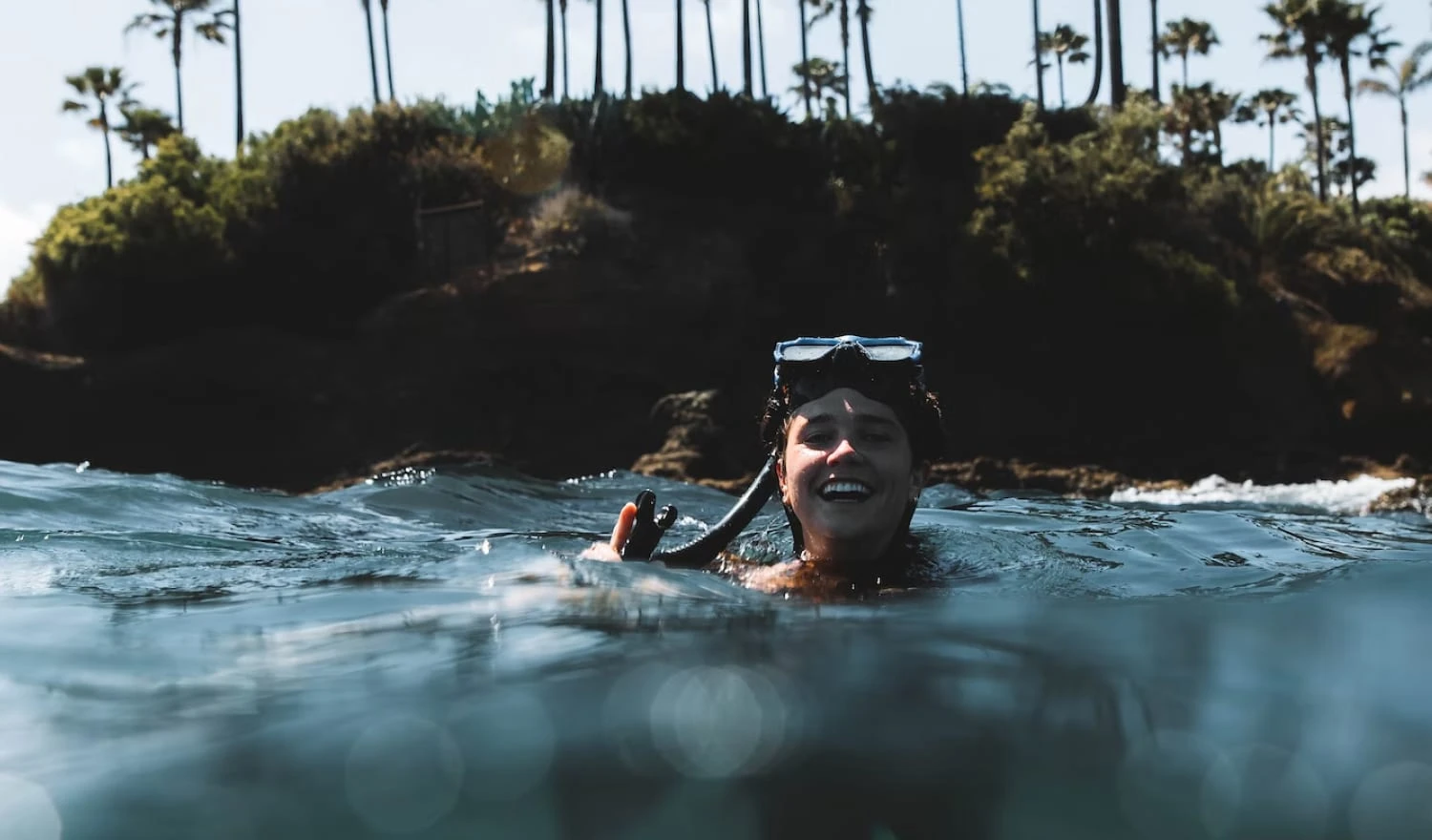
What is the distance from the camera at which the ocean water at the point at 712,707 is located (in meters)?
1.80

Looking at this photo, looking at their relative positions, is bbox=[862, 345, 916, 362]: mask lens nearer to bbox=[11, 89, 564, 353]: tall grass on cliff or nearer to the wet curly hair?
the wet curly hair

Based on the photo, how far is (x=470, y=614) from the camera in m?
3.03

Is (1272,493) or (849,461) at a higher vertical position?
(849,461)

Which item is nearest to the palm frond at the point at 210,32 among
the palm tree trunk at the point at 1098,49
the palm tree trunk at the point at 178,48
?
the palm tree trunk at the point at 178,48

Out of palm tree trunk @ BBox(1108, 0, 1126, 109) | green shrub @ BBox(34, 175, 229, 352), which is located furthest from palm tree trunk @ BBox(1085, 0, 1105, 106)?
green shrub @ BBox(34, 175, 229, 352)

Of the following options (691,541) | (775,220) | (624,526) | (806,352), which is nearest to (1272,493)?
(775,220)

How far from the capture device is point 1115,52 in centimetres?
2950

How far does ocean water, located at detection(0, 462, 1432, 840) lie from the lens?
1.80 metres

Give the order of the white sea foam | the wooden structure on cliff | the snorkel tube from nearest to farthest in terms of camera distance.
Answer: the snorkel tube, the white sea foam, the wooden structure on cliff

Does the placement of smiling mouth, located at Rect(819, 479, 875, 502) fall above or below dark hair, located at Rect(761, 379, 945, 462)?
below

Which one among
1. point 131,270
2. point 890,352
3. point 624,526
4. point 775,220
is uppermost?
point 775,220

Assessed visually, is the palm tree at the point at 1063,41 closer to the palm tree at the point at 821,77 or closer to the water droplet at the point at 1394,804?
the palm tree at the point at 821,77

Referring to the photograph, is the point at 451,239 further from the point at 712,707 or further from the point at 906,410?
the point at 712,707

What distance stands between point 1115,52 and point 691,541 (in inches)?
1124
